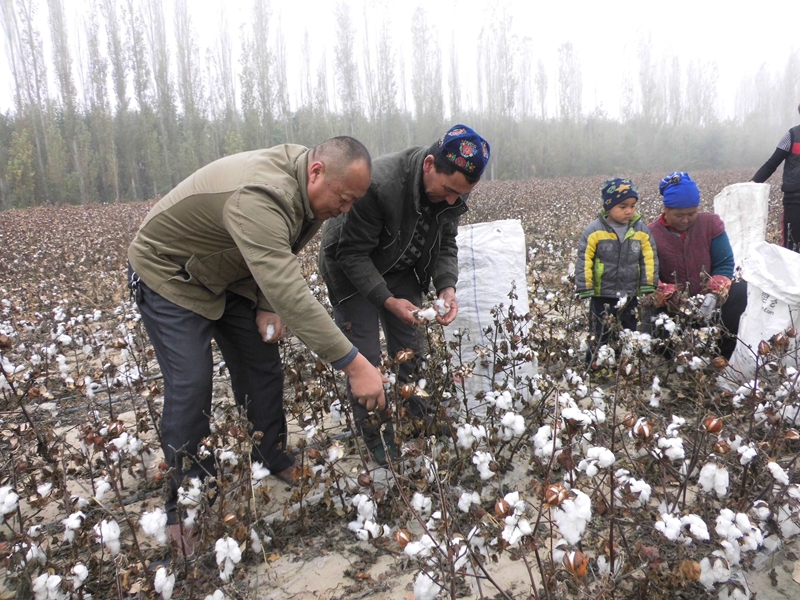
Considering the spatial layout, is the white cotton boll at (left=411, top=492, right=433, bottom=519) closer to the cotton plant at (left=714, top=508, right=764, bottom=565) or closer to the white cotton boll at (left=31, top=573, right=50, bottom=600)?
the cotton plant at (left=714, top=508, right=764, bottom=565)

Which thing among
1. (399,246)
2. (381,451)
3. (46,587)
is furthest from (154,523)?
(399,246)

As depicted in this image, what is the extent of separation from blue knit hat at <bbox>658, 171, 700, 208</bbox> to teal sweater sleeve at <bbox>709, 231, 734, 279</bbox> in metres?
0.37

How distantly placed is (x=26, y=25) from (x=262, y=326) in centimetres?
3355

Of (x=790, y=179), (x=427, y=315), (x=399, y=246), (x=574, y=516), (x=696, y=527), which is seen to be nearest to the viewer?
(x=574, y=516)

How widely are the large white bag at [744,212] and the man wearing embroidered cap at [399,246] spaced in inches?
138

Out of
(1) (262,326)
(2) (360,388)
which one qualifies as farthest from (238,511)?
(1) (262,326)

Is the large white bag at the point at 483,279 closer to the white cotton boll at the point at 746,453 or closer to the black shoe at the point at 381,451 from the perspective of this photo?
the black shoe at the point at 381,451

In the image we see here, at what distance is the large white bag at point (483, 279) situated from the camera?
10.2 ft

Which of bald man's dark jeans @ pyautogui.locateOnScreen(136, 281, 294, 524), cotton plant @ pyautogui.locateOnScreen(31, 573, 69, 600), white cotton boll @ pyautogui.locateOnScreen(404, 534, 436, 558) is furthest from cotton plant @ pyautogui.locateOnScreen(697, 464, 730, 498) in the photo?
cotton plant @ pyautogui.locateOnScreen(31, 573, 69, 600)

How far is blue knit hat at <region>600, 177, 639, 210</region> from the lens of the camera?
3394 millimetres

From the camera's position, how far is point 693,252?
3.61 metres

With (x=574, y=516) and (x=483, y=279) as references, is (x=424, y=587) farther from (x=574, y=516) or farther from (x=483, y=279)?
(x=483, y=279)

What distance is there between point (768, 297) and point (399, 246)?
1.95m

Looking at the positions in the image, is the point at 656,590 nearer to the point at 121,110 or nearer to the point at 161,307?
the point at 161,307
